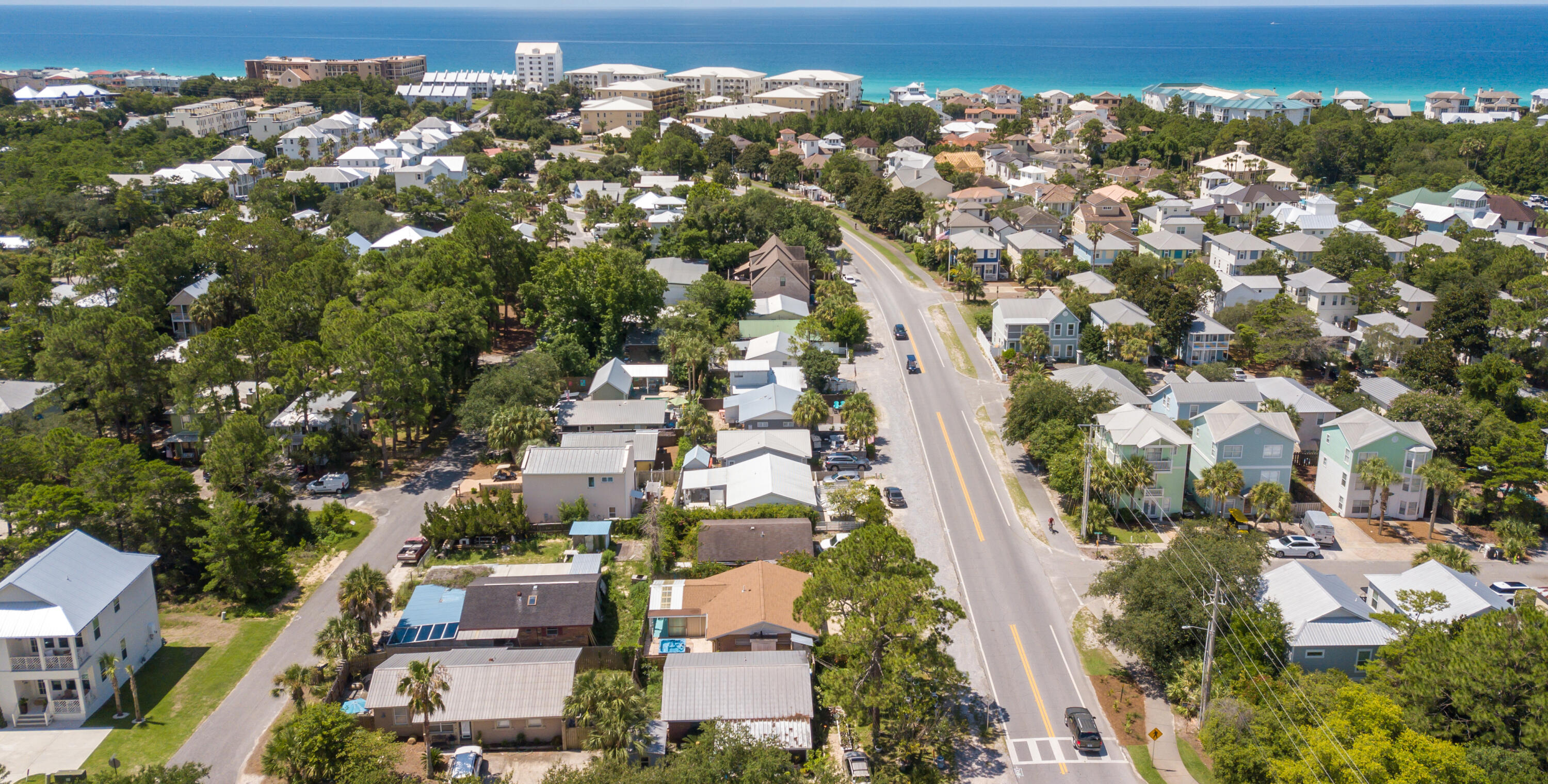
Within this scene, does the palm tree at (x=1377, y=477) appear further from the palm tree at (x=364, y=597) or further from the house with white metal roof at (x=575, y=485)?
the palm tree at (x=364, y=597)

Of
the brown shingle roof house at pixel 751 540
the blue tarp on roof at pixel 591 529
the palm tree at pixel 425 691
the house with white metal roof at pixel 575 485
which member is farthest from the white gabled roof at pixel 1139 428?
the palm tree at pixel 425 691

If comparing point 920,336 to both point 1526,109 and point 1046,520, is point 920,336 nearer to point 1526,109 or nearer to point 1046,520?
point 1046,520

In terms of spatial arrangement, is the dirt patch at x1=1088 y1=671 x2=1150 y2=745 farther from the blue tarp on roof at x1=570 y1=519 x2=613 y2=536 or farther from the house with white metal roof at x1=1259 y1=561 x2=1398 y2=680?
the blue tarp on roof at x1=570 y1=519 x2=613 y2=536

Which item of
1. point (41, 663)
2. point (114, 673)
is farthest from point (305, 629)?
point (41, 663)

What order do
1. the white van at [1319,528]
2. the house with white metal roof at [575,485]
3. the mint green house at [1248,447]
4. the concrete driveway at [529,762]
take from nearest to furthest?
the concrete driveway at [529,762]
the white van at [1319,528]
the house with white metal roof at [575,485]
the mint green house at [1248,447]

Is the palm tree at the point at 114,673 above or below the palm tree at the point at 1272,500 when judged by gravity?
below

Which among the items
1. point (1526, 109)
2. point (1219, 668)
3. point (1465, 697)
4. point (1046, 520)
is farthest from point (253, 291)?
point (1526, 109)
